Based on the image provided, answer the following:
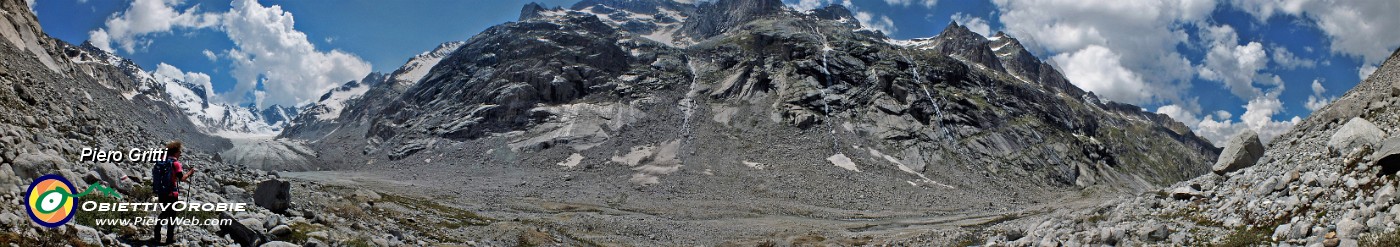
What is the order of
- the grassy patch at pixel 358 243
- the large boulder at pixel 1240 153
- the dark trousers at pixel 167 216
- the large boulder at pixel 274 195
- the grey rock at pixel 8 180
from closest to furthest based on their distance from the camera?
the grey rock at pixel 8 180 → the dark trousers at pixel 167 216 → the grassy patch at pixel 358 243 → the large boulder at pixel 274 195 → the large boulder at pixel 1240 153

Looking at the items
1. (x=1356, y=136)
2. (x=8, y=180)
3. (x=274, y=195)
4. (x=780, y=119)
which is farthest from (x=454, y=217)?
Result: (x=780, y=119)

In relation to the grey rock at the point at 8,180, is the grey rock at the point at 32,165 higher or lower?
higher

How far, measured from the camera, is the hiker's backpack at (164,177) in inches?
589

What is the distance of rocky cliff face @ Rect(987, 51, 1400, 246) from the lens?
15.0m

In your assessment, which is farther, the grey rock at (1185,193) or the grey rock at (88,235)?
the grey rock at (1185,193)

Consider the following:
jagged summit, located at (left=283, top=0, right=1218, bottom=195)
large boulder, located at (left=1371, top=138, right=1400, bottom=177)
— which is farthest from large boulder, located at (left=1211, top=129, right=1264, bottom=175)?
jagged summit, located at (left=283, top=0, right=1218, bottom=195)

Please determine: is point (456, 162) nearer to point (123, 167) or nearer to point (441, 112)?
point (441, 112)

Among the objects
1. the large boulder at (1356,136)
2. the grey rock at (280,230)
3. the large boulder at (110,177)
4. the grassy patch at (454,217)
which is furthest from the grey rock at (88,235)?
the large boulder at (1356,136)

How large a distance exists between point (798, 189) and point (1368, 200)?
95.2 meters

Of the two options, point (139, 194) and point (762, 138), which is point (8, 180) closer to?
point (139, 194)

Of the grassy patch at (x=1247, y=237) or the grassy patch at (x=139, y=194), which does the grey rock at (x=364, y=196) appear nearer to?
the grassy patch at (x=139, y=194)

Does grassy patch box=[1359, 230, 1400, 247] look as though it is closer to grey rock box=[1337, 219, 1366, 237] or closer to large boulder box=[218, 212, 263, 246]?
grey rock box=[1337, 219, 1366, 237]

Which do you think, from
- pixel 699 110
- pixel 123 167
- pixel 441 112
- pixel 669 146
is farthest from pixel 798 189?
pixel 441 112

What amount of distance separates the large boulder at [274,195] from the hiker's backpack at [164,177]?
1022 cm
